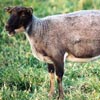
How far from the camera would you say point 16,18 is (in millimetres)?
8719

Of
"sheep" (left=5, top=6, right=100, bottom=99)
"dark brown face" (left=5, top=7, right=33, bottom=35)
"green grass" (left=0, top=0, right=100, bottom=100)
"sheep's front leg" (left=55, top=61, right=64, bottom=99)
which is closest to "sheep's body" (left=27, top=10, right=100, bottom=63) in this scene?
"sheep" (left=5, top=6, right=100, bottom=99)

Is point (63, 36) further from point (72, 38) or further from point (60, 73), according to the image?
point (60, 73)

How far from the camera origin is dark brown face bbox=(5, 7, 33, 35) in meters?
8.68

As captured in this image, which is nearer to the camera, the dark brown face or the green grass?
the dark brown face

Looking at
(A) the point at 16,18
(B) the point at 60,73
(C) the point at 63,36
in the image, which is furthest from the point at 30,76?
(A) the point at 16,18

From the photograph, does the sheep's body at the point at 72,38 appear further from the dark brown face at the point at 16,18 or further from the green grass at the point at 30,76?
the green grass at the point at 30,76

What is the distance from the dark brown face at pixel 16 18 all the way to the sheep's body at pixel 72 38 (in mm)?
362

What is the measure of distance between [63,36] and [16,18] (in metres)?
0.80

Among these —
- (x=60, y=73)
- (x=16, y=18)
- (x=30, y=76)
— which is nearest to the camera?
(x=16, y=18)

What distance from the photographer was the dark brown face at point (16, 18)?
8.68 metres

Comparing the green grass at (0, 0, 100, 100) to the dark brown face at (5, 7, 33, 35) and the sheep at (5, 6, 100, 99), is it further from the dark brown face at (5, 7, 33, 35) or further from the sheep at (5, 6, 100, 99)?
the dark brown face at (5, 7, 33, 35)

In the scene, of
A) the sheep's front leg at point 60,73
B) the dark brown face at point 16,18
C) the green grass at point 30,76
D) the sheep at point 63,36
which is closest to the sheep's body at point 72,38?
the sheep at point 63,36

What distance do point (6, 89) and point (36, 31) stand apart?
1.06 m

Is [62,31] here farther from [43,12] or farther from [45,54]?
[43,12]
